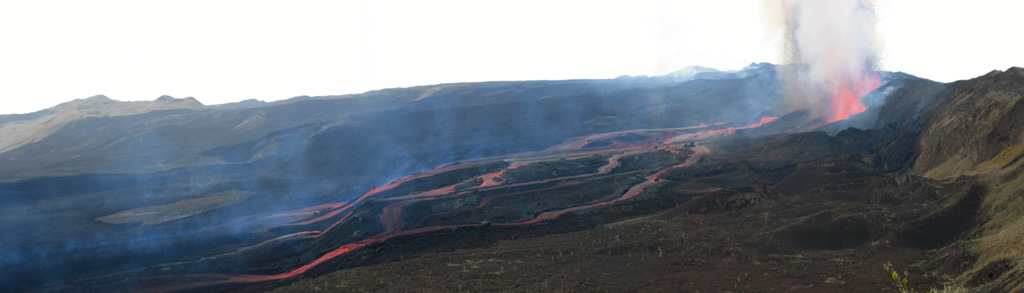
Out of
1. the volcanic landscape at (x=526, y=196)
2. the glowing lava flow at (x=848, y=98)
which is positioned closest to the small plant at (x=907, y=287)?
the volcanic landscape at (x=526, y=196)

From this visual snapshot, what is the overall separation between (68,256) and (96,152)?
3382 centimetres

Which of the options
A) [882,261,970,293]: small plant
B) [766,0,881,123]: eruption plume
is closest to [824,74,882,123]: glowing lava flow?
[766,0,881,123]: eruption plume

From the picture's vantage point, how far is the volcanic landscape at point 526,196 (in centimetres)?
2034

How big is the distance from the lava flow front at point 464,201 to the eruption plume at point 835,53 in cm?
1620

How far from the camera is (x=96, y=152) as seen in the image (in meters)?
60.1

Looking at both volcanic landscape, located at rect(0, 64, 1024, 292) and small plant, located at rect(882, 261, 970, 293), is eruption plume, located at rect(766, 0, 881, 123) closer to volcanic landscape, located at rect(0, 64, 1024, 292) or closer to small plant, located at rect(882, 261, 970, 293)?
volcanic landscape, located at rect(0, 64, 1024, 292)

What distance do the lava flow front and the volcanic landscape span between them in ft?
0.76

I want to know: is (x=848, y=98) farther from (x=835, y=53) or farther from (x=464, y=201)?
(x=464, y=201)

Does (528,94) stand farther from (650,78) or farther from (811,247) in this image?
(811,247)

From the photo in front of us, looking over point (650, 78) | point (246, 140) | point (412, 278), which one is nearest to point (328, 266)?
point (412, 278)

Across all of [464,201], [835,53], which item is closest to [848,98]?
[835,53]

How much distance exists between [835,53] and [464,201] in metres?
40.3

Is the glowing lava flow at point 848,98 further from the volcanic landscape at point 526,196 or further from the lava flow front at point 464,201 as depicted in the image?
the lava flow front at point 464,201

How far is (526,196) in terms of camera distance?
38688mm
